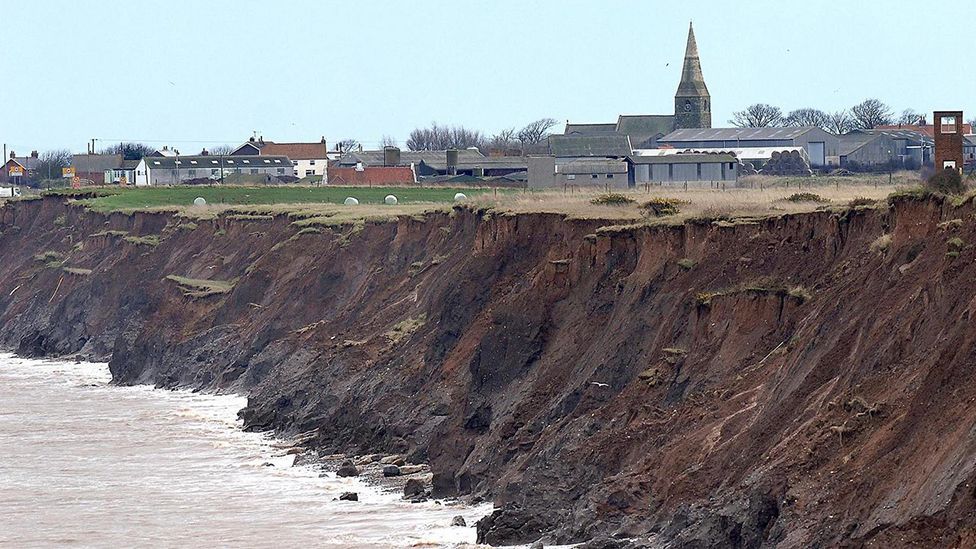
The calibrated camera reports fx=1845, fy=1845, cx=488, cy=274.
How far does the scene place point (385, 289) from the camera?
197ft

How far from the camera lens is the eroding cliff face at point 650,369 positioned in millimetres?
26781

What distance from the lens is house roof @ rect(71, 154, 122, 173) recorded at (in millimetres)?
161250

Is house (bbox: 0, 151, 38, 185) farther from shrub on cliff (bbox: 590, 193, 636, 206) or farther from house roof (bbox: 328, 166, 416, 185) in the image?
shrub on cliff (bbox: 590, 193, 636, 206)

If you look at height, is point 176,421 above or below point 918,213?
below

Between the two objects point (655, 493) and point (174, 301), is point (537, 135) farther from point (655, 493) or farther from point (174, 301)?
point (655, 493)

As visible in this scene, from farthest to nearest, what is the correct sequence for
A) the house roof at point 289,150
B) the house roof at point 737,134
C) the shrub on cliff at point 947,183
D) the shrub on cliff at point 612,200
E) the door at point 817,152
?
1. the house roof at point 289,150
2. the house roof at point 737,134
3. the door at point 817,152
4. the shrub on cliff at point 612,200
5. the shrub on cliff at point 947,183

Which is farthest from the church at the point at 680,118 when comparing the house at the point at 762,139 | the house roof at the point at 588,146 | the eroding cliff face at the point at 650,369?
the eroding cliff face at the point at 650,369

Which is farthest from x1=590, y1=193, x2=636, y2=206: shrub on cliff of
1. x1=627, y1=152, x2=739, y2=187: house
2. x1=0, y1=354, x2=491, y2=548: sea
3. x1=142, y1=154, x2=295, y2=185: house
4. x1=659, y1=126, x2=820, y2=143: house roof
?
x1=142, y1=154, x2=295, y2=185: house

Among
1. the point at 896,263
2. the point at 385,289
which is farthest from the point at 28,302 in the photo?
the point at 896,263

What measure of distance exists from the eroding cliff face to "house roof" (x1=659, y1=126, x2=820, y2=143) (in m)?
74.9

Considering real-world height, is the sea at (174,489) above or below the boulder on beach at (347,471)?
below

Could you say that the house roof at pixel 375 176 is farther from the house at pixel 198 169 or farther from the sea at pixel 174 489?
the sea at pixel 174 489

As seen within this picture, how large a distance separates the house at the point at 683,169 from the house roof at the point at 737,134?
41.3 m

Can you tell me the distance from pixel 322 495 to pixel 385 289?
64.4 feet
